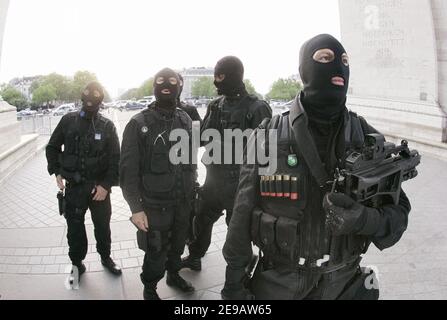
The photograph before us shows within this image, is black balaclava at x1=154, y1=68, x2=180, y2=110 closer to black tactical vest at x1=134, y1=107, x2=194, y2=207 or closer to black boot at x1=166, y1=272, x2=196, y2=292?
black tactical vest at x1=134, y1=107, x2=194, y2=207

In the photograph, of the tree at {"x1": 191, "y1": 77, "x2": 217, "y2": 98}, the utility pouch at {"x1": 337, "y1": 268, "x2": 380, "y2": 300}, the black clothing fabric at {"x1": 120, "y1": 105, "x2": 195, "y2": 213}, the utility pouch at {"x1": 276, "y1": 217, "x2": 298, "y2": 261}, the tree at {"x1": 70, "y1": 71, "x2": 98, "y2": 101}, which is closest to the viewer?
the utility pouch at {"x1": 276, "y1": 217, "x2": 298, "y2": 261}

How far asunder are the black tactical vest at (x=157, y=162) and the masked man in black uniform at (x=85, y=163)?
0.83 meters

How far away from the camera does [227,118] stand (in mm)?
3553

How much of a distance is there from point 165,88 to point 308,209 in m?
1.94

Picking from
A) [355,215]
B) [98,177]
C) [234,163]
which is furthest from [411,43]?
[355,215]

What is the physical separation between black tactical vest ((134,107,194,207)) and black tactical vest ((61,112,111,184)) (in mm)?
843

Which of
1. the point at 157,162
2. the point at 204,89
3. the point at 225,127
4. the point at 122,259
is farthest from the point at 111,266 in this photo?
Answer: the point at 204,89

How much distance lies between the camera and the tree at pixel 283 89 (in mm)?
70312

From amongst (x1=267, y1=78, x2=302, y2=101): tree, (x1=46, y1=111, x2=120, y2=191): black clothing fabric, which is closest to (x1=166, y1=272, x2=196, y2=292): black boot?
(x1=46, y1=111, x2=120, y2=191): black clothing fabric

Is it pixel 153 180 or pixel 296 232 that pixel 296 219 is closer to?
pixel 296 232

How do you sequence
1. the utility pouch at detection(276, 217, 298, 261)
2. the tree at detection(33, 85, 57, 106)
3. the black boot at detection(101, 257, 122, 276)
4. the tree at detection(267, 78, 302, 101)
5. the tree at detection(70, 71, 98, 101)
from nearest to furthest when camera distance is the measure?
the utility pouch at detection(276, 217, 298, 261), the black boot at detection(101, 257, 122, 276), the tree at detection(267, 78, 302, 101), the tree at detection(33, 85, 57, 106), the tree at detection(70, 71, 98, 101)

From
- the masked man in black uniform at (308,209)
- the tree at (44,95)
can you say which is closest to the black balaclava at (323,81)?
the masked man in black uniform at (308,209)

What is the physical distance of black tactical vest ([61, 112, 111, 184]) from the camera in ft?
12.1

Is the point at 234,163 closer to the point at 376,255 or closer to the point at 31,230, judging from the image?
the point at 376,255
